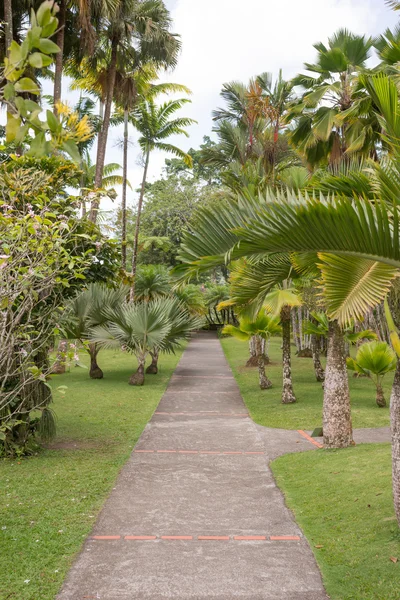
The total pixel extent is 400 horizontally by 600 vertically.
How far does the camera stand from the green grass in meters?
11.0

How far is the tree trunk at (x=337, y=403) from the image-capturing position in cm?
846

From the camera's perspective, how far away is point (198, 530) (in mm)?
5395

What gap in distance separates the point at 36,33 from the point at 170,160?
57181 mm

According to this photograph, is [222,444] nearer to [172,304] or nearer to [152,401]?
[152,401]

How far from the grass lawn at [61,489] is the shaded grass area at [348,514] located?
7.07 feet

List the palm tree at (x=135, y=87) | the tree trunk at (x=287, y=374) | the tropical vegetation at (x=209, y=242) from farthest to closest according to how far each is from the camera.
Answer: the palm tree at (x=135, y=87) < the tree trunk at (x=287, y=374) < the tropical vegetation at (x=209, y=242)

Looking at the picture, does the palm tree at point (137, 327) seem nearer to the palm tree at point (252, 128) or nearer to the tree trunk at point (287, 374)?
the tree trunk at point (287, 374)

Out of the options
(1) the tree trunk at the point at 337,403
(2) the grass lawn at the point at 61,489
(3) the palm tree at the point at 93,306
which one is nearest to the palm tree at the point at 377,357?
(1) the tree trunk at the point at 337,403

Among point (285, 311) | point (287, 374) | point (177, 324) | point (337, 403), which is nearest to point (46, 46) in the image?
point (337, 403)

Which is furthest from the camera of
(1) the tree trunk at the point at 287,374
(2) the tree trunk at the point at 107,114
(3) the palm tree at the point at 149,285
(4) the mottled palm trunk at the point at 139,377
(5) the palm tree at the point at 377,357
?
(3) the palm tree at the point at 149,285

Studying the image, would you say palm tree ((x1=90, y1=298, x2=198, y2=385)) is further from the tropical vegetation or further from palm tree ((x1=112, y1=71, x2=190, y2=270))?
palm tree ((x1=112, y1=71, x2=190, y2=270))

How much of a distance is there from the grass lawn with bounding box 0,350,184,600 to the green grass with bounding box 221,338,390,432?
2.53 meters

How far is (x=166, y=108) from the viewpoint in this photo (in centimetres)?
2681

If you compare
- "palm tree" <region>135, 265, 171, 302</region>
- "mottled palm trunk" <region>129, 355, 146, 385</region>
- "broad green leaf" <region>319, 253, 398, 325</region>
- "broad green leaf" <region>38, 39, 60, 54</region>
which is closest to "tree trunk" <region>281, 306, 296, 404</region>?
"mottled palm trunk" <region>129, 355, 146, 385</region>
